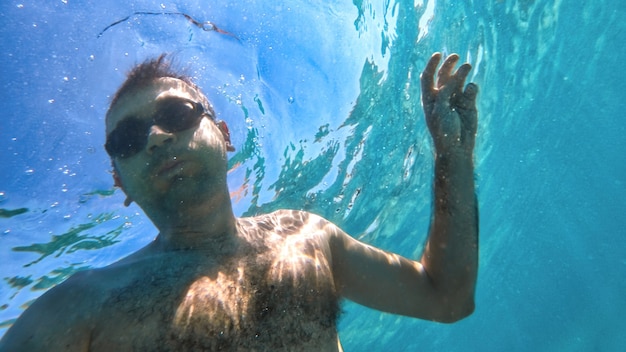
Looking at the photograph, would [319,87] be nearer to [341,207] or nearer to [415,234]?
[341,207]

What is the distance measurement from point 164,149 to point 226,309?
1.62m

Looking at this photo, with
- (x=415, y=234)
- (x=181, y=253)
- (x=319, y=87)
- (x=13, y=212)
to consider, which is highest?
(x=319, y=87)

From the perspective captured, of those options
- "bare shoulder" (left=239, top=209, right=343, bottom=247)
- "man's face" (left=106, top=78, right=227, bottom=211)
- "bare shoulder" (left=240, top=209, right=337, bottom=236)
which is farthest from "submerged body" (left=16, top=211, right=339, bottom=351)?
"man's face" (left=106, top=78, right=227, bottom=211)

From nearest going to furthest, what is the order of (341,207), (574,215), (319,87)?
(319,87) → (341,207) → (574,215)

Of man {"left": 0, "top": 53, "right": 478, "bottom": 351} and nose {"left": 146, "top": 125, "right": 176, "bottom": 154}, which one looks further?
nose {"left": 146, "top": 125, "right": 176, "bottom": 154}

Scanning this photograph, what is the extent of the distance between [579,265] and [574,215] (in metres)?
20.6

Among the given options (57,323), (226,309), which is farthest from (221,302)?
(57,323)

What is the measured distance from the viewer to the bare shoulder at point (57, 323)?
2.44 metres

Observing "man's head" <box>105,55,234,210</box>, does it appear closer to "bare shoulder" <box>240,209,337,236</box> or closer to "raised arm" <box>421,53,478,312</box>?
"bare shoulder" <box>240,209,337,236</box>

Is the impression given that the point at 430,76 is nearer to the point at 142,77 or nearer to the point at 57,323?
the point at 142,77

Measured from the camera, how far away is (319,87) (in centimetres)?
1016

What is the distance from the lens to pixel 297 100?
386 inches

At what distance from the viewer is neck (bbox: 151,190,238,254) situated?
3533 mm

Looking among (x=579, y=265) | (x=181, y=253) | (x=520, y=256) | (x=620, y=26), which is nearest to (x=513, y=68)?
(x=620, y=26)
